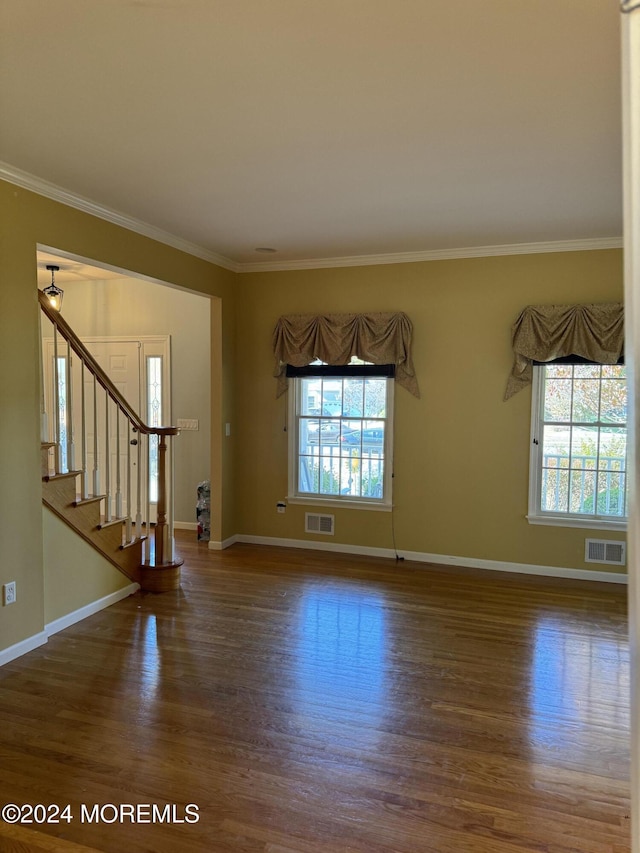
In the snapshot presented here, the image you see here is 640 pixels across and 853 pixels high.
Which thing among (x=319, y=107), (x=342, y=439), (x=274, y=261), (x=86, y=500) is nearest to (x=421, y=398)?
(x=342, y=439)

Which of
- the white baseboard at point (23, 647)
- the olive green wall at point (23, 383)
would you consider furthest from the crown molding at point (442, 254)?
the white baseboard at point (23, 647)

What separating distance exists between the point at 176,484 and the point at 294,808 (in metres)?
4.65

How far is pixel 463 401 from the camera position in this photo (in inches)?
194

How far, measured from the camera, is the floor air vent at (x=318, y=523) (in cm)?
540

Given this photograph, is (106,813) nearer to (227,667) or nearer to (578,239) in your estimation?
(227,667)

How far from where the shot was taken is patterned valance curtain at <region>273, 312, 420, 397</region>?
16.3 ft

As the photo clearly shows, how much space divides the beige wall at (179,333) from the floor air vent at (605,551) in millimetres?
3881

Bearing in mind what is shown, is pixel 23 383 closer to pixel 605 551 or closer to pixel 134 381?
pixel 134 381

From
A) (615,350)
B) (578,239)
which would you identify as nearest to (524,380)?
(615,350)

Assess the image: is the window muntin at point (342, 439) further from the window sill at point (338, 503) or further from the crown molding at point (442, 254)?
the crown molding at point (442, 254)

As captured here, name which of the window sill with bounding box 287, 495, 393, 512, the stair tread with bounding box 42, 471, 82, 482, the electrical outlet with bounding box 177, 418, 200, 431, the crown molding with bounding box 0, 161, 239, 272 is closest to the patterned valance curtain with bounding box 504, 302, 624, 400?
the window sill with bounding box 287, 495, 393, 512

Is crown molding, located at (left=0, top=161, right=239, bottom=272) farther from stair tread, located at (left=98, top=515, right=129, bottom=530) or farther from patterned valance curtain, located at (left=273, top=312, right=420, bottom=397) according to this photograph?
stair tread, located at (left=98, top=515, right=129, bottom=530)

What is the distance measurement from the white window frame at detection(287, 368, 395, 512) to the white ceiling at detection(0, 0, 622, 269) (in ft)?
5.98

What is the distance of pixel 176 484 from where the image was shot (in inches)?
251
